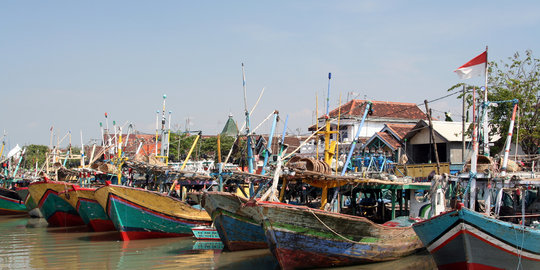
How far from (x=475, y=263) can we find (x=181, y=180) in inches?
496

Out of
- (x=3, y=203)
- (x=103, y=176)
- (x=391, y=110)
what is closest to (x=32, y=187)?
(x=103, y=176)

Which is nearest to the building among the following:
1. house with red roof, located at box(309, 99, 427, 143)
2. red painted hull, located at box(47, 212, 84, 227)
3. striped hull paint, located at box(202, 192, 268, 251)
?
house with red roof, located at box(309, 99, 427, 143)

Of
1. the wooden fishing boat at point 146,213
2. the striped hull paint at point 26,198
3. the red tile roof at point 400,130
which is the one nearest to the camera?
the wooden fishing boat at point 146,213

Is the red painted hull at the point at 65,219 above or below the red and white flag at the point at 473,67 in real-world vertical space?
below

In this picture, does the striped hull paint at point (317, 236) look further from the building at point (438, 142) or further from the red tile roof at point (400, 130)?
the red tile roof at point (400, 130)

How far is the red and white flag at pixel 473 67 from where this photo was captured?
44.1 feet

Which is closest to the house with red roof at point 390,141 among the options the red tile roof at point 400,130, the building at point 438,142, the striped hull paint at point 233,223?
the red tile roof at point 400,130

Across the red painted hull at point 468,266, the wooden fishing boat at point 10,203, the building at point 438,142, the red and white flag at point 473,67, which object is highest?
the red and white flag at point 473,67

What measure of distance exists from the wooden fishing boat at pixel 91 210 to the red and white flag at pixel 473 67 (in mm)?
14358

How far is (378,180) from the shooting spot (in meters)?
16.6

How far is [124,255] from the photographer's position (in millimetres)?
16953

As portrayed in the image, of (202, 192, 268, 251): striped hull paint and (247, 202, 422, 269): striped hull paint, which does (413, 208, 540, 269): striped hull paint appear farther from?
(202, 192, 268, 251): striped hull paint

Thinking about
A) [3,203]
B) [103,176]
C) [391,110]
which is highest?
[391,110]

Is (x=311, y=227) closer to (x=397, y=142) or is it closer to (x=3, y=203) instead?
(x=397, y=142)
